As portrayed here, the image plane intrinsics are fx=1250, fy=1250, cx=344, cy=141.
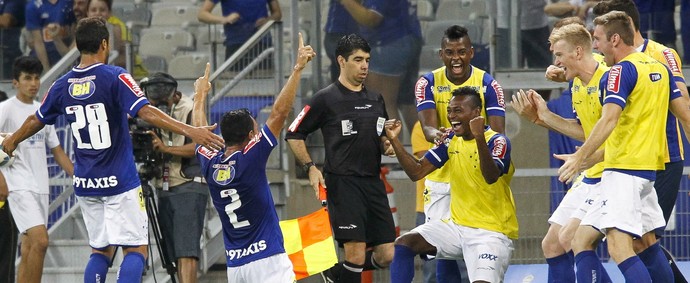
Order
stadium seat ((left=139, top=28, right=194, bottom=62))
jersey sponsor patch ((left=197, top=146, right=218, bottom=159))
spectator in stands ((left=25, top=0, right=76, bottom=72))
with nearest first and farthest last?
jersey sponsor patch ((left=197, top=146, right=218, bottom=159)) → spectator in stands ((left=25, top=0, right=76, bottom=72)) → stadium seat ((left=139, top=28, right=194, bottom=62))

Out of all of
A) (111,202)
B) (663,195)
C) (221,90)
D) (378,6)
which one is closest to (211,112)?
(221,90)

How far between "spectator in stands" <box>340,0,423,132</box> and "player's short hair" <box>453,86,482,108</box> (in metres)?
2.60

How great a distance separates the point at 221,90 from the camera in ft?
38.9

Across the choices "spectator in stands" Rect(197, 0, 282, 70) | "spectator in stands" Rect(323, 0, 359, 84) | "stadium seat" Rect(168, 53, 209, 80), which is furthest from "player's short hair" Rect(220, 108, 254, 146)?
"stadium seat" Rect(168, 53, 209, 80)

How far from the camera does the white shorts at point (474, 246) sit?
8867 millimetres

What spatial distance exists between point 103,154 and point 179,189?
73.3 inches

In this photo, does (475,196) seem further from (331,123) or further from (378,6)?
(378,6)

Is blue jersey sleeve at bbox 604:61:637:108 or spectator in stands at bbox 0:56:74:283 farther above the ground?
blue jersey sleeve at bbox 604:61:637:108

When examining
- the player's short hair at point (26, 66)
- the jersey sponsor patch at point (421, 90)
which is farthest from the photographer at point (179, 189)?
the jersey sponsor patch at point (421, 90)

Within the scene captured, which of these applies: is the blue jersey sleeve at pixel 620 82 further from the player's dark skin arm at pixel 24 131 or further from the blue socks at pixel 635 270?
the player's dark skin arm at pixel 24 131

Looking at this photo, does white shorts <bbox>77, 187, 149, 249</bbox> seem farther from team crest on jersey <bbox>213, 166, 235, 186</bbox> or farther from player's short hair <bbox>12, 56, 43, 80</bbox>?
player's short hair <bbox>12, 56, 43, 80</bbox>

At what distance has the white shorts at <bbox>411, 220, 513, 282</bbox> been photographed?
8867 millimetres

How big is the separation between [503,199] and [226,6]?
5.25 metres

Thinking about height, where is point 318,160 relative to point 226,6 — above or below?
below
